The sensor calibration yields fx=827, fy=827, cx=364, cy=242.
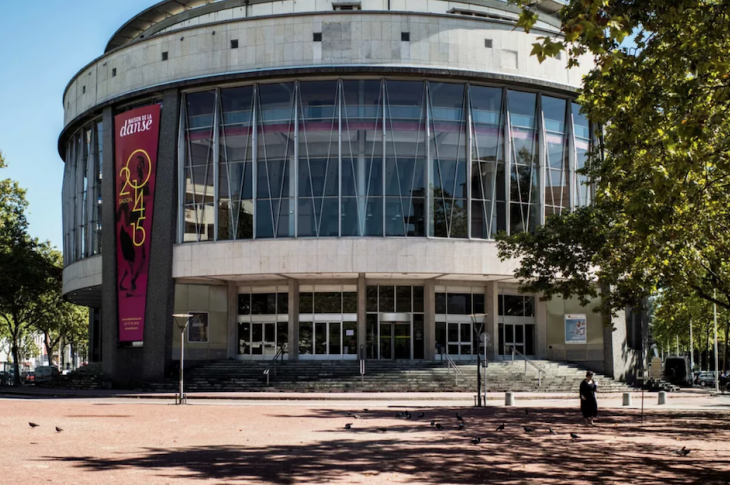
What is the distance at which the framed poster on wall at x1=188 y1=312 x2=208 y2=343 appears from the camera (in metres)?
48.6

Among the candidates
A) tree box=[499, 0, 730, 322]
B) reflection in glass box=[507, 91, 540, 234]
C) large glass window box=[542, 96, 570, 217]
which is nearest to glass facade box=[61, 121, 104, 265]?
reflection in glass box=[507, 91, 540, 234]

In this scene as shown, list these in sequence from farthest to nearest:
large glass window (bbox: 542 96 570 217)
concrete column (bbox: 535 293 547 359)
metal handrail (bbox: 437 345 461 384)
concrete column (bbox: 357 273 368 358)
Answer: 1. concrete column (bbox: 535 293 547 359)
2. large glass window (bbox: 542 96 570 217)
3. concrete column (bbox: 357 273 368 358)
4. metal handrail (bbox: 437 345 461 384)

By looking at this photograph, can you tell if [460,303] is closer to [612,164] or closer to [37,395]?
[37,395]

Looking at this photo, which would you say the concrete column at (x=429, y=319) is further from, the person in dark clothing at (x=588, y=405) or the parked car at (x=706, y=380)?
the parked car at (x=706, y=380)

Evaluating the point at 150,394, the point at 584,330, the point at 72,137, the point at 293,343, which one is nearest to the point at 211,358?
the point at 293,343

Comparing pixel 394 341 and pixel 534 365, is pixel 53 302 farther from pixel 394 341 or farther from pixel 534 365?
pixel 534 365

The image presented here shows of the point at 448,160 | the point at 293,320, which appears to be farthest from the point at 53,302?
the point at 448,160

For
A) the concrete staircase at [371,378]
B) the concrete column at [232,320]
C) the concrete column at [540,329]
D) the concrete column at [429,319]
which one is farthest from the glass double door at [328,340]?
the concrete column at [540,329]

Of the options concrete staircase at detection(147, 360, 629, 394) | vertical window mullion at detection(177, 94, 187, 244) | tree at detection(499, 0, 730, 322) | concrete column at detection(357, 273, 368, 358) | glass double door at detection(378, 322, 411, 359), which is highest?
vertical window mullion at detection(177, 94, 187, 244)

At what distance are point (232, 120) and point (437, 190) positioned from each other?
12078mm

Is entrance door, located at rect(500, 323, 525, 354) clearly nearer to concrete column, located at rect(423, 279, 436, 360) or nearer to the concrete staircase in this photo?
the concrete staircase

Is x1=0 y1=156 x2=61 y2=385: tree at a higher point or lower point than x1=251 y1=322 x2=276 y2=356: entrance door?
higher

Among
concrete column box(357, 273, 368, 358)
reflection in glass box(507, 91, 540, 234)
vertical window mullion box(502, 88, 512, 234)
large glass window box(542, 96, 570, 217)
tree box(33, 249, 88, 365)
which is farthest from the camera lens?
tree box(33, 249, 88, 365)

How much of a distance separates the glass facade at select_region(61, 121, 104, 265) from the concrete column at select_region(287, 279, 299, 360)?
40.9 feet
